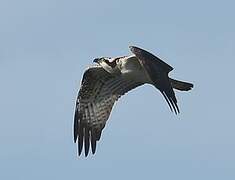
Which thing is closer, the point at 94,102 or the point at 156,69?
the point at 156,69

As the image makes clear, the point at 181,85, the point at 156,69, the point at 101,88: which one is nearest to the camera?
the point at 156,69

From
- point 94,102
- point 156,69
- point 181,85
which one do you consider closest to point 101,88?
point 94,102

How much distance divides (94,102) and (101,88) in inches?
14.7

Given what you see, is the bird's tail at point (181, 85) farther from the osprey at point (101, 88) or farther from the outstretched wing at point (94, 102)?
the outstretched wing at point (94, 102)

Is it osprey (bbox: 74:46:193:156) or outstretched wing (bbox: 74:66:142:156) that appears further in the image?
outstretched wing (bbox: 74:66:142:156)

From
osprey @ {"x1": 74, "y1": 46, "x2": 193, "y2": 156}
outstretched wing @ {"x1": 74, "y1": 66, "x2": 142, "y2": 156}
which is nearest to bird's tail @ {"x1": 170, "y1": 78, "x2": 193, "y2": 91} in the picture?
osprey @ {"x1": 74, "y1": 46, "x2": 193, "y2": 156}

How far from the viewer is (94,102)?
22094 millimetres

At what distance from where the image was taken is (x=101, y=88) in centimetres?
2184

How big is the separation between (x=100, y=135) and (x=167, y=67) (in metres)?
2.97

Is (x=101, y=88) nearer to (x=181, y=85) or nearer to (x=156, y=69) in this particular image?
(x=181, y=85)

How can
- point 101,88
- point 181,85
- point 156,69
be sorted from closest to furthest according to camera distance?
1. point 156,69
2. point 181,85
3. point 101,88

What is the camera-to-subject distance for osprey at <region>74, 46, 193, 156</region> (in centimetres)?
2066

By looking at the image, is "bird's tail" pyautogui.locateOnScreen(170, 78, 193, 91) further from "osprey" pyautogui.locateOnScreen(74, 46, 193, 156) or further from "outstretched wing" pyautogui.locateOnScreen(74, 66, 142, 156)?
"outstretched wing" pyautogui.locateOnScreen(74, 66, 142, 156)

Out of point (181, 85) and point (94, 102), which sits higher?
point (94, 102)
